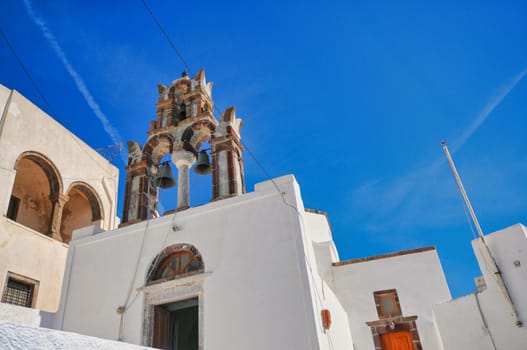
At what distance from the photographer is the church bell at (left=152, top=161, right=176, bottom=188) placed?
30.9ft

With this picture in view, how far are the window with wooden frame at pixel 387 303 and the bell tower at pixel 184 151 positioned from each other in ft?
22.7

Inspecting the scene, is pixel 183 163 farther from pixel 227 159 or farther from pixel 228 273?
pixel 228 273

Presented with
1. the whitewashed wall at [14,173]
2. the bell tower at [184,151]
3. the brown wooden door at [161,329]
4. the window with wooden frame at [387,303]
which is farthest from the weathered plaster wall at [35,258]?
the window with wooden frame at [387,303]

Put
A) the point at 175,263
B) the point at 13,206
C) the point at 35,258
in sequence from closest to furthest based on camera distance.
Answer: the point at 175,263 < the point at 35,258 < the point at 13,206

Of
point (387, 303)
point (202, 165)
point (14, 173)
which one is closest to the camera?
point (202, 165)

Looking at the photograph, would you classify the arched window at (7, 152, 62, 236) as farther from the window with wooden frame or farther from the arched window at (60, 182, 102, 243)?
the window with wooden frame

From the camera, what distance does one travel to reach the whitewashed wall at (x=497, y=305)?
928 centimetres

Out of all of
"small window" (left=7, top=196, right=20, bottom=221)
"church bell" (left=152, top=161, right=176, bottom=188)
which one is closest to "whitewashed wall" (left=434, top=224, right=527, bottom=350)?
"church bell" (left=152, top=161, right=176, bottom=188)

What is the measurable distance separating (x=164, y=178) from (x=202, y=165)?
0.94m

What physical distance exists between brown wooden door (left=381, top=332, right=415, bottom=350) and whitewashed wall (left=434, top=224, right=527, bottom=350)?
1.55 m

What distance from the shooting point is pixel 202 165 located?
30.9ft

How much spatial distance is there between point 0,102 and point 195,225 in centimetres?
672

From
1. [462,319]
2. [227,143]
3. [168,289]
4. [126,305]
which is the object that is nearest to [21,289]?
[126,305]

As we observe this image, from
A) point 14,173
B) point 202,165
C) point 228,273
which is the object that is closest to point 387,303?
point 202,165
